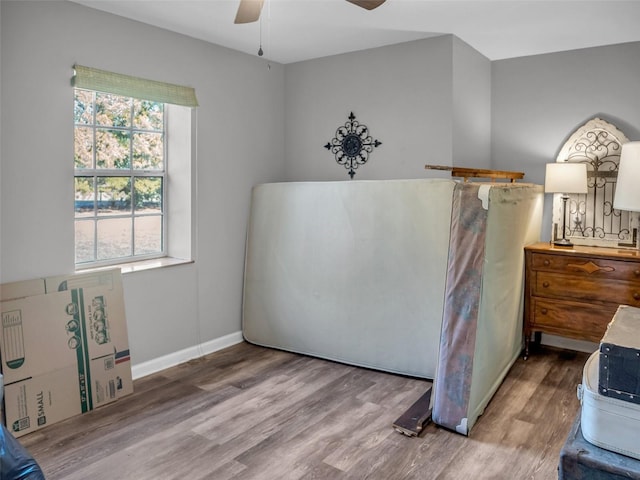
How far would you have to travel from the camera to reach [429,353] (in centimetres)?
350

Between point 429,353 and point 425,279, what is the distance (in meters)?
0.51

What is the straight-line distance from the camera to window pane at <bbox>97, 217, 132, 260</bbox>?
352 cm

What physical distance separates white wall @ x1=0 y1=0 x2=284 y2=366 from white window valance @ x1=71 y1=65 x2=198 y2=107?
0.06 metres

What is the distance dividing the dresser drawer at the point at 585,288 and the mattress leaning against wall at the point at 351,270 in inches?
36.6

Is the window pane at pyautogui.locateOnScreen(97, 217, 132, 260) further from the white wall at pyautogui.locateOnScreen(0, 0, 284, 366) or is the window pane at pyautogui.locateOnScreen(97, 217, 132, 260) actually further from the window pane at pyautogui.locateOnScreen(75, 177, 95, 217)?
the white wall at pyautogui.locateOnScreen(0, 0, 284, 366)

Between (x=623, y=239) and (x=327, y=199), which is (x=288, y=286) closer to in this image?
(x=327, y=199)

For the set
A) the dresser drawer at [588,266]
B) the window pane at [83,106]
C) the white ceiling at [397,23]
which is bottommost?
the dresser drawer at [588,266]

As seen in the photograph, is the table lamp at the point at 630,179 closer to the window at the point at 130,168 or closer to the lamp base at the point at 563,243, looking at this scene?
the lamp base at the point at 563,243

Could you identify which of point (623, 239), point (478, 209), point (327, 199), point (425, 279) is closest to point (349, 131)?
point (327, 199)

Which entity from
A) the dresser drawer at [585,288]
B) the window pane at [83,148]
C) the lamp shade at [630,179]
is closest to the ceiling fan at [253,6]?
the lamp shade at [630,179]

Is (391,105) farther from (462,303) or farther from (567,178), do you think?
(462,303)

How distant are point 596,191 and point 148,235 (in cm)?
352

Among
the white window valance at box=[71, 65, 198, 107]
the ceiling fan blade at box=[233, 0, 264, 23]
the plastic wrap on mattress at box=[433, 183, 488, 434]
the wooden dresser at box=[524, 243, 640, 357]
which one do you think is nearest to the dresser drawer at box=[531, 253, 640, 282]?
the wooden dresser at box=[524, 243, 640, 357]

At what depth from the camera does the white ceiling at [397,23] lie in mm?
3109
